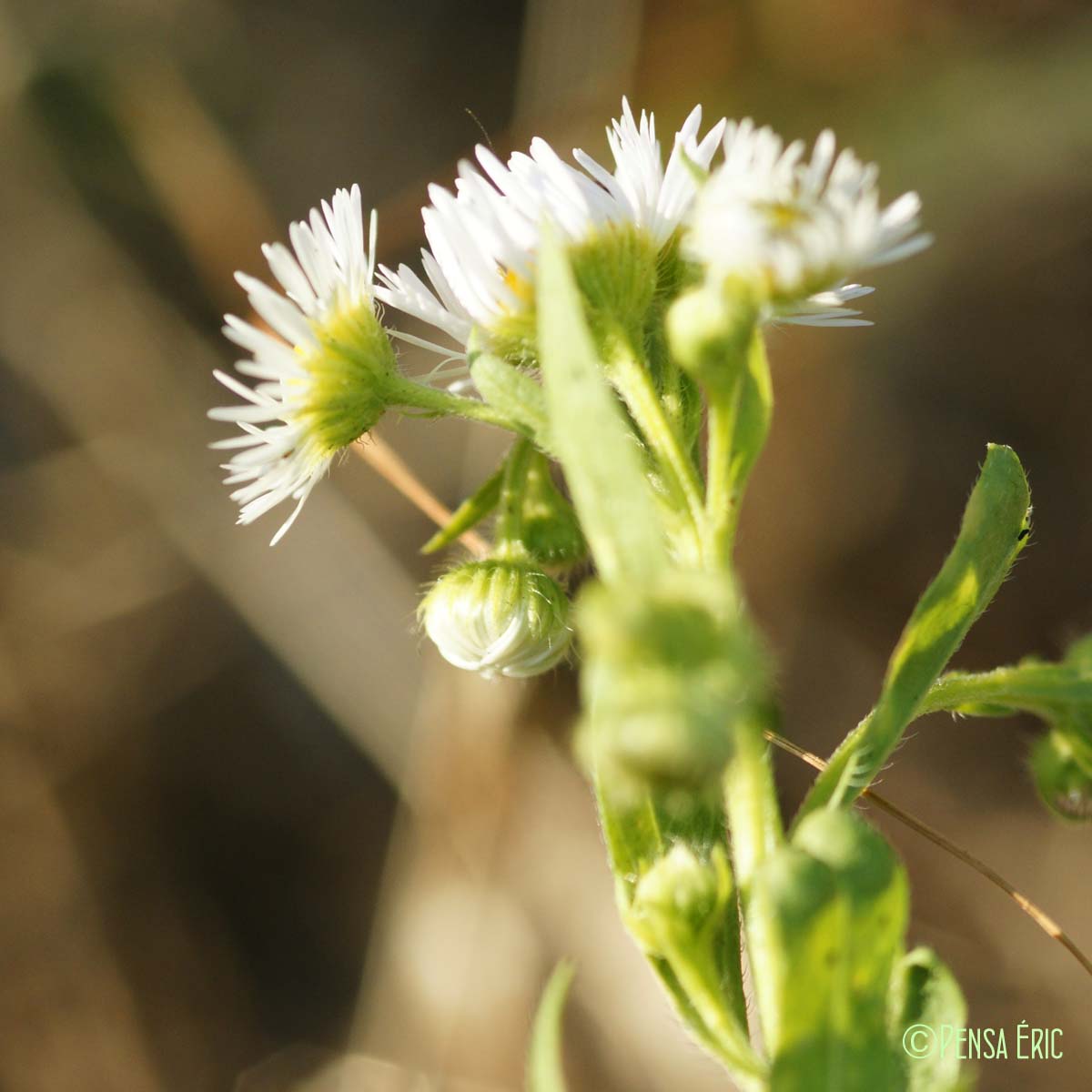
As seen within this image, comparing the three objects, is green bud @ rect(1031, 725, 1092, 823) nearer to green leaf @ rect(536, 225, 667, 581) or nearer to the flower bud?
the flower bud

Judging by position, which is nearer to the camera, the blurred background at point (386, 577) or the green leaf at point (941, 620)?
the green leaf at point (941, 620)

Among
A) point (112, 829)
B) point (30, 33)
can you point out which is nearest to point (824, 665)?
point (112, 829)

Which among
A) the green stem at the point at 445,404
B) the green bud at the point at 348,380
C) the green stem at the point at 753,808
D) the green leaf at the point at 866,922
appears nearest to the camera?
the green leaf at the point at 866,922

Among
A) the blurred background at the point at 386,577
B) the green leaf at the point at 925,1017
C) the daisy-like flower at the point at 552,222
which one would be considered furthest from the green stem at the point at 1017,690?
the blurred background at the point at 386,577

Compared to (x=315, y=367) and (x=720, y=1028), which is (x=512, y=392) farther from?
(x=720, y=1028)

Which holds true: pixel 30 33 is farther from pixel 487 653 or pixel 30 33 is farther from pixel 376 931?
pixel 487 653

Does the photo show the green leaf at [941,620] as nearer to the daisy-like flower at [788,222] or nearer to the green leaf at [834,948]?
the green leaf at [834,948]
